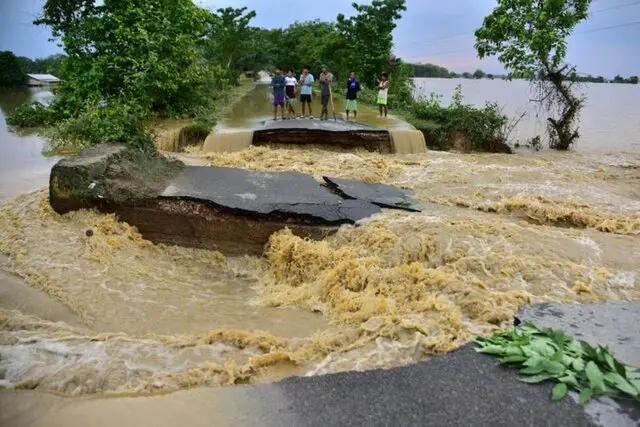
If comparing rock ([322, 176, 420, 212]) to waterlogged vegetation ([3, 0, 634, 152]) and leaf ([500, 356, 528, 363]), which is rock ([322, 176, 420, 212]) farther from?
waterlogged vegetation ([3, 0, 634, 152])

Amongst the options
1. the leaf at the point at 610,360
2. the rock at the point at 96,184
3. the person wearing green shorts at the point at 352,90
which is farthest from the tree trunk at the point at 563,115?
the leaf at the point at 610,360

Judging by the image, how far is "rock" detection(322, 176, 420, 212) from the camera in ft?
23.1

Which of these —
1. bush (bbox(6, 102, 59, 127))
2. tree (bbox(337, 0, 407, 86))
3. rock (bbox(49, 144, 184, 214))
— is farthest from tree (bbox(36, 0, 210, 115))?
tree (bbox(337, 0, 407, 86))

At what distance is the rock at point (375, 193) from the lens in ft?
23.1

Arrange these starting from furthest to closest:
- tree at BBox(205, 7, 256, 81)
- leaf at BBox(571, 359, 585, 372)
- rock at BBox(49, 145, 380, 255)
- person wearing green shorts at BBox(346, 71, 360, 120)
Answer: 1. tree at BBox(205, 7, 256, 81)
2. person wearing green shorts at BBox(346, 71, 360, 120)
3. rock at BBox(49, 145, 380, 255)
4. leaf at BBox(571, 359, 585, 372)

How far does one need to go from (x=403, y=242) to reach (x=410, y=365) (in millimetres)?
2578

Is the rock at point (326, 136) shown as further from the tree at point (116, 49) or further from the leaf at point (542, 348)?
the leaf at point (542, 348)

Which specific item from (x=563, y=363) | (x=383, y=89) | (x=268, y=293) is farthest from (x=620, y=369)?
(x=383, y=89)

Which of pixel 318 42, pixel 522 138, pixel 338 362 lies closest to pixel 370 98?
pixel 522 138

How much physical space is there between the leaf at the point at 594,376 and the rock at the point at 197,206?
367 cm

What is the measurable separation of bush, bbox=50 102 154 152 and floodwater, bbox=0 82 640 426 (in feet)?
4.53

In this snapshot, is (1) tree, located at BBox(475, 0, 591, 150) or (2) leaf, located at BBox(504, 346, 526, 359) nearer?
(2) leaf, located at BBox(504, 346, 526, 359)

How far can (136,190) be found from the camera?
679cm

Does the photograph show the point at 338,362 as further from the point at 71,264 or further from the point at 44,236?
the point at 44,236
